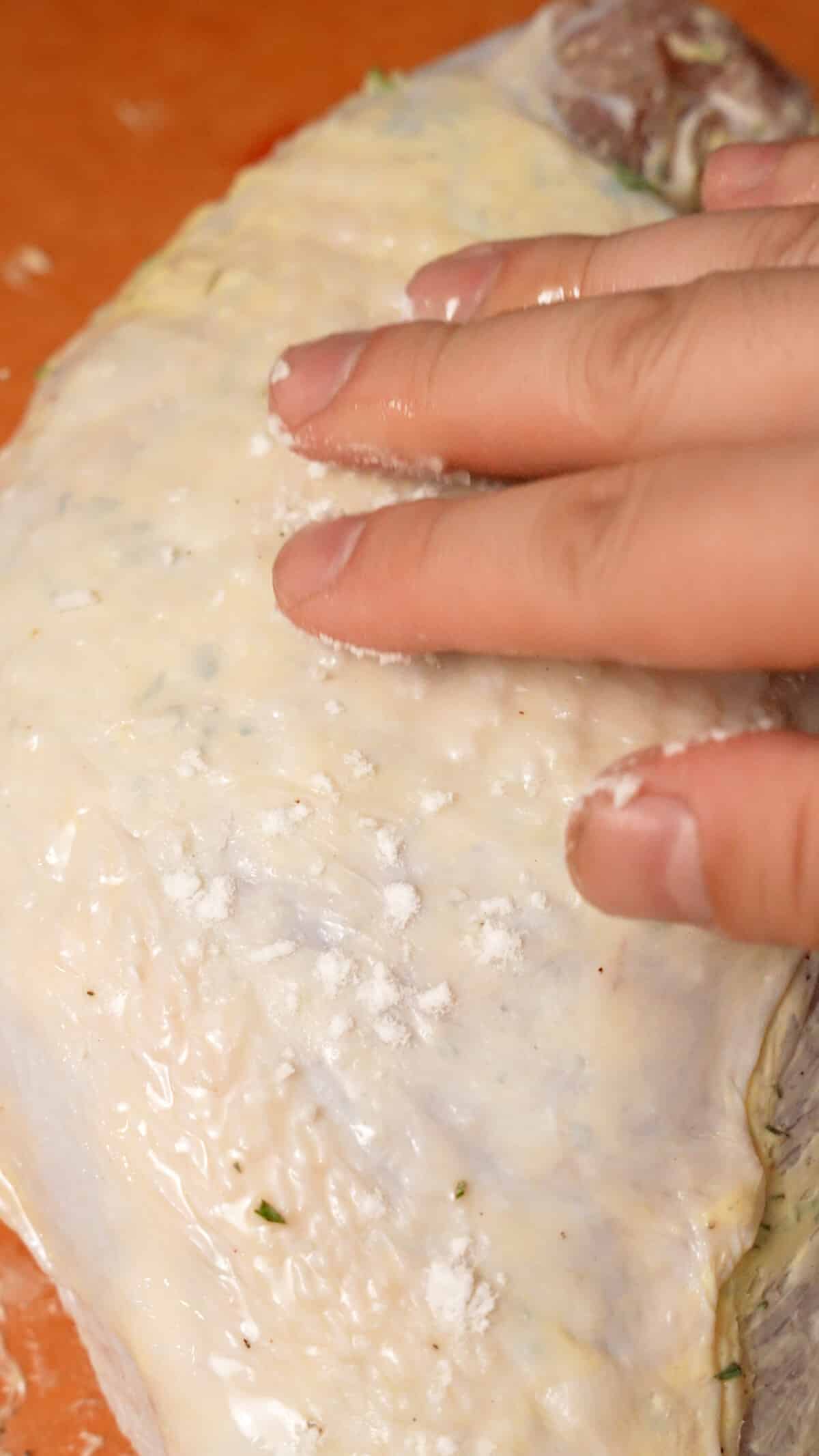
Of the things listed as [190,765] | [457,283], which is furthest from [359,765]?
[457,283]

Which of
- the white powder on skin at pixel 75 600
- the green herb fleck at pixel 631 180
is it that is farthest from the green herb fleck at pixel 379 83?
the white powder on skin at pixel 75 600

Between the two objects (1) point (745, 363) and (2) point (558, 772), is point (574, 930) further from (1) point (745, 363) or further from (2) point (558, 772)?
(1) point (745, 363)

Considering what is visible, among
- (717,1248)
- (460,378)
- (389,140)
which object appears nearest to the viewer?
(717,1248)

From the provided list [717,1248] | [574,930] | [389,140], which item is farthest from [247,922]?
[389,140]

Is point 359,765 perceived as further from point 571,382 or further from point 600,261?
point 600,261

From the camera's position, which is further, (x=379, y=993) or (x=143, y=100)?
(x=143, y=100)

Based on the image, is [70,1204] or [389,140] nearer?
[70,1204]

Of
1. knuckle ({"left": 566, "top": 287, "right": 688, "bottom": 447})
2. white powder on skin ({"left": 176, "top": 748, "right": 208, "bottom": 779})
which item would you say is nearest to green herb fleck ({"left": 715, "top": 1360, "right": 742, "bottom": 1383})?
white powder on skin ({"left": 176, "top": 748, "right": 208, "bottom": 779})
